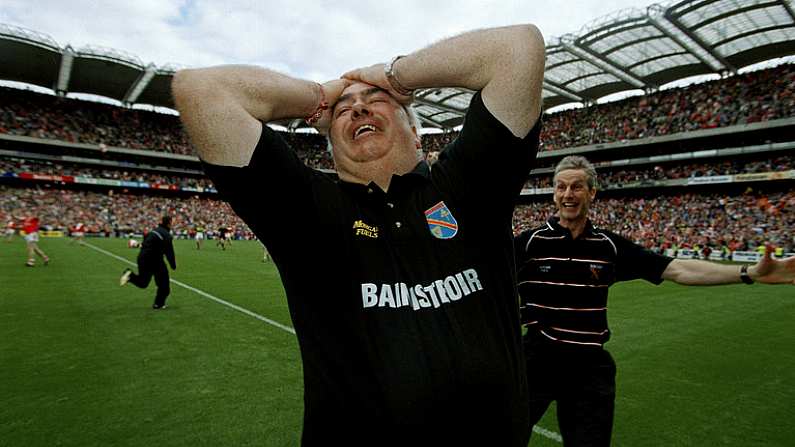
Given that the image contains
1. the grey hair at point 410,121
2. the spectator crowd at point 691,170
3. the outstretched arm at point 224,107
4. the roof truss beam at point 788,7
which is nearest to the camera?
the outstretched arm at point 224,107

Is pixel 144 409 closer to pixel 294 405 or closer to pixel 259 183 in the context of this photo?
pixel 294 405

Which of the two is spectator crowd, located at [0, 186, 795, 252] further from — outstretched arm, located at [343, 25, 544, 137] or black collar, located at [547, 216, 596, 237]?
outstretched arm, located at [343, 25, 544, 137]

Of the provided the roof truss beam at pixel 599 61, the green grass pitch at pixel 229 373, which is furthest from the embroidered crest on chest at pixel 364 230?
the roof truss beam at pixel 599 61

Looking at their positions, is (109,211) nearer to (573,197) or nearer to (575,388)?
(573,197)

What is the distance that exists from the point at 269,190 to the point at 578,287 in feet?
9.34

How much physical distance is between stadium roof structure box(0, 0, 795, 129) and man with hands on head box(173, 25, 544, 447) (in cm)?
2089

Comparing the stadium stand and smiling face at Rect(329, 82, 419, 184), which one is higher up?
the stadium stand

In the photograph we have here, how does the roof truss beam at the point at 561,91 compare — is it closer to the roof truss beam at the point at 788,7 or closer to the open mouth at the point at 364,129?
the roof truss beam at the point at 788,7

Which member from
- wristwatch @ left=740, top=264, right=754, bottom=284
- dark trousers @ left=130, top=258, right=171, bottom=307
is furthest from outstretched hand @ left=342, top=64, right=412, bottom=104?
dark trousers @ left=130, top=258, right=171, bottom=307

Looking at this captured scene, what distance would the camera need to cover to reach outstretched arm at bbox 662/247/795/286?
296cm

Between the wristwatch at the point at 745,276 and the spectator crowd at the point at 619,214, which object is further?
the spectator crowd at the point at 619,214

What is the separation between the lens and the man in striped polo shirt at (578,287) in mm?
3100

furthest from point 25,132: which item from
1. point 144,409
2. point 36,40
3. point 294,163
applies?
point 294,163

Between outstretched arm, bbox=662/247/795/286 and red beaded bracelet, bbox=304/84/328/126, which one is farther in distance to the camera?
outstretched arm, bbox=662/247/795/286
